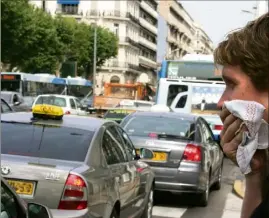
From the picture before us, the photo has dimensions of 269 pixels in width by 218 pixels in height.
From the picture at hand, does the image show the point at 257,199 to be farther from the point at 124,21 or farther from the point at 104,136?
the point at 124,21

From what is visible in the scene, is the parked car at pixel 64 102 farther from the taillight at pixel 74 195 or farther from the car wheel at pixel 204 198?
the taillight at pixel 74 195

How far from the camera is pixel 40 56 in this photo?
6103cm

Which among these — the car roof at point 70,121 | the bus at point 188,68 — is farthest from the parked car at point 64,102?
the car roof at point 70,121

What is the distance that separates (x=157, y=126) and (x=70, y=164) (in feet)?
17.1

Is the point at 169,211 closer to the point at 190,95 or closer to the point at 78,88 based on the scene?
the point at 190,95

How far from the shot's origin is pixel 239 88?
1560 mm

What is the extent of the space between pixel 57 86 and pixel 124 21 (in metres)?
63.0

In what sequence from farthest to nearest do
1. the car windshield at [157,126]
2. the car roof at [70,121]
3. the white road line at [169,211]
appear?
the car windshield at [157,126] < the white road line at [169,211] < the car roof at [70,121]

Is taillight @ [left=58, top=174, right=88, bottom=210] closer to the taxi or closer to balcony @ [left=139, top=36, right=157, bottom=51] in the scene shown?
the taxi

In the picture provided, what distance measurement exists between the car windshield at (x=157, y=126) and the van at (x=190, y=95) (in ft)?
30.5

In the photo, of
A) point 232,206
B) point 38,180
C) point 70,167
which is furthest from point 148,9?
point 38,180

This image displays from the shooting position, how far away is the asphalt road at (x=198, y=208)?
31.2 ft

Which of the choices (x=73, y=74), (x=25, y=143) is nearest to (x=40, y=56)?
(x=73, y=74)

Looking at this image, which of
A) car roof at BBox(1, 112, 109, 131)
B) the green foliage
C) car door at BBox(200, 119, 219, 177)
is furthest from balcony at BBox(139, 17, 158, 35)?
car roof at BBox(1, 112, 109, 131)
